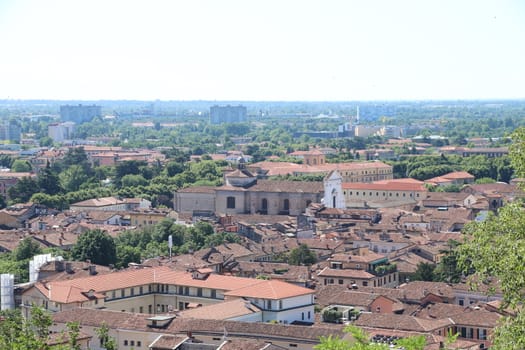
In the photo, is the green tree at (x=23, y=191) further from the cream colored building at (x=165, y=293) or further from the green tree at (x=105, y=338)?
the green tree at (x=105, y=338)

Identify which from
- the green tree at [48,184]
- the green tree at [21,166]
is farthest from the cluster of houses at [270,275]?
the green tree at [21,166]

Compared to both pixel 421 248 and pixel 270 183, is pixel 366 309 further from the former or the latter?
pixel 270 183

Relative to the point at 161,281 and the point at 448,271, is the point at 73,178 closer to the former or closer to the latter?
the point at 448,271

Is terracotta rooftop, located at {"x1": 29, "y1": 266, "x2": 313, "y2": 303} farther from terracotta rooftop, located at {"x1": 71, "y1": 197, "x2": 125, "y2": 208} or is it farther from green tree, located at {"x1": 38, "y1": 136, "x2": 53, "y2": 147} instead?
green tree, located at {"x1": 38, "y1": 136, "x2": 53, "y2": 147}

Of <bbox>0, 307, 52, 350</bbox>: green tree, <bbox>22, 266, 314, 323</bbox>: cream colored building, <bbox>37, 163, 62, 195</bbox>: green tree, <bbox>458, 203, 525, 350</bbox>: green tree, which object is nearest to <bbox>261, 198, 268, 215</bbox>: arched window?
<bbox>37, 163, 62, 195</bbox>: green tree

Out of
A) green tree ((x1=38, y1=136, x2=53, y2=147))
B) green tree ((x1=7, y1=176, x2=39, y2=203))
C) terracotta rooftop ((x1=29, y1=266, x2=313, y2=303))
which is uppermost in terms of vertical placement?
terracotta rooftop ((x1=29, y1=266, x2=313, y2=303))

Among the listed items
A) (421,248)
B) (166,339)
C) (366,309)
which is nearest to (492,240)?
(166,339)
